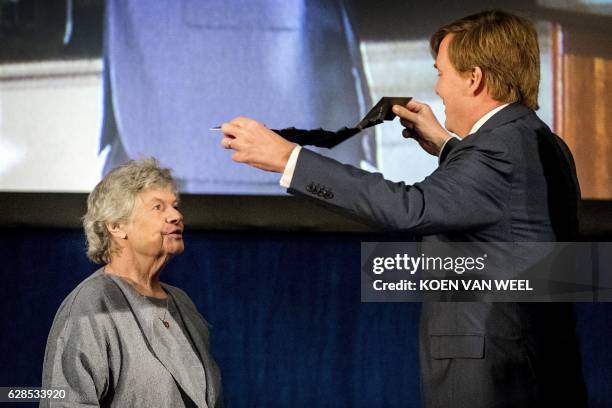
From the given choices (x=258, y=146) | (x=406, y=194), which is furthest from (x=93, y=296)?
(x=406, y=194)

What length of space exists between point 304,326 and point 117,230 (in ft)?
3.63

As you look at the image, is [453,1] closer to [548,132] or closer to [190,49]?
[190,49]

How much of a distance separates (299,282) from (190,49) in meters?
0.95

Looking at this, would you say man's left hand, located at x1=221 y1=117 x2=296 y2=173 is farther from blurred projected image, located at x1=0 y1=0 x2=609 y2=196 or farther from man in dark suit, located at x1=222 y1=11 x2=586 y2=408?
blurred projected image, located at x1=0 y1=0 x2=609 y2=196

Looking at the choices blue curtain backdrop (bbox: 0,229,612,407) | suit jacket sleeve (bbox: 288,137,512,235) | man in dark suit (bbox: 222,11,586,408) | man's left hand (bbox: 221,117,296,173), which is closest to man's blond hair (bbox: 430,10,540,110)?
man in dark suit (bbox: 222,11,586,408)

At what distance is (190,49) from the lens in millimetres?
3516

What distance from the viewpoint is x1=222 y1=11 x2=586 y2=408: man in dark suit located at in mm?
1792

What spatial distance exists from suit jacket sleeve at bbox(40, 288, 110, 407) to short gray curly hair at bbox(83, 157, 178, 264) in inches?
9.6

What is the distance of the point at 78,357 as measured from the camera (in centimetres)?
237

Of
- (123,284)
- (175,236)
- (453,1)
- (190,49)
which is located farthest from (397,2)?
(123,284)

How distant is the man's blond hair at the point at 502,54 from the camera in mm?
1971

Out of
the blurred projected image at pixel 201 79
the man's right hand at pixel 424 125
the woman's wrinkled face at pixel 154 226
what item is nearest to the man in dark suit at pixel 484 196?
the man's right hand at pixel 424 125

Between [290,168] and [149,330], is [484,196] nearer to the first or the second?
[290,168]

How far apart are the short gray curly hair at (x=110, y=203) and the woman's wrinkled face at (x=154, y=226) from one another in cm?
2
